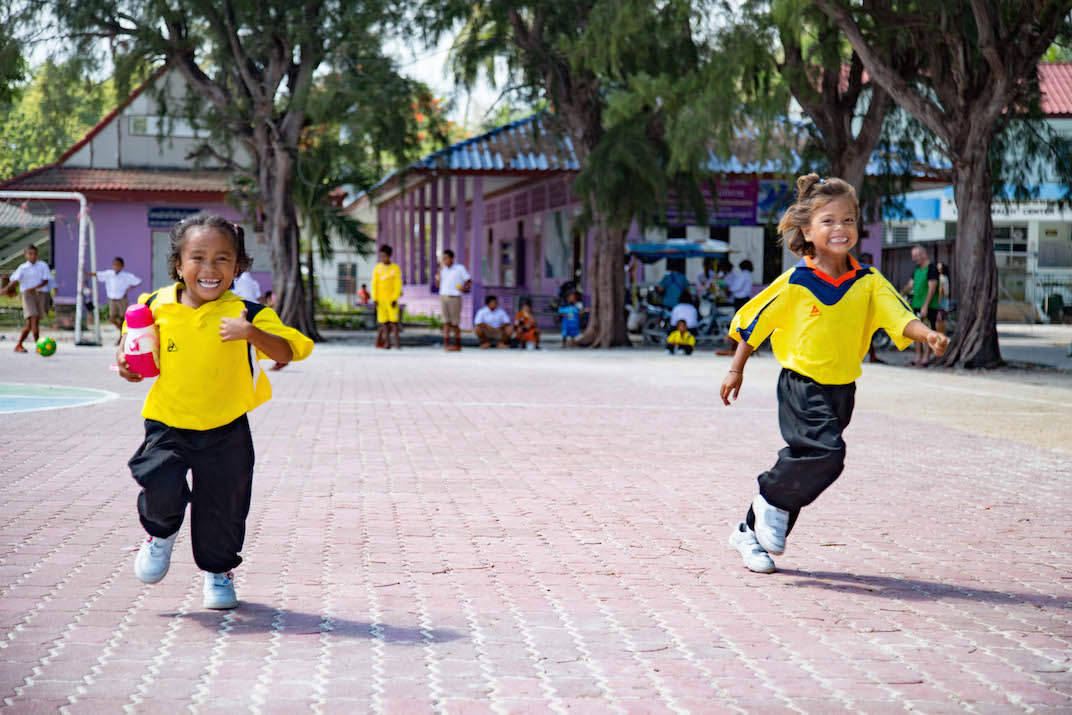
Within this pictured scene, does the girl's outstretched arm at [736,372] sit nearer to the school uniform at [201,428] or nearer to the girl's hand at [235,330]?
the school uniform at [201,428]

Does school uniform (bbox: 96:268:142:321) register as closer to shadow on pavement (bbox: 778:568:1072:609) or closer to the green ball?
the green ball

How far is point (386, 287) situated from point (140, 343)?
18.7m

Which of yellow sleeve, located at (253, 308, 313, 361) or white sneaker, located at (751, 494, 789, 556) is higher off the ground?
yellow sleeve, located at (253, 308, 313, 361)

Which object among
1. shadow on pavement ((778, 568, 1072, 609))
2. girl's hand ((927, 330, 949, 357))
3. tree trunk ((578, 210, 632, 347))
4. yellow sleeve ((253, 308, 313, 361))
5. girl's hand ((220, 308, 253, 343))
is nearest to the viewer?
girl's hand ((220, 308, 253, 343))

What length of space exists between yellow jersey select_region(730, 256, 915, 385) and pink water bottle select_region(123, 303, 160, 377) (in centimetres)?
233

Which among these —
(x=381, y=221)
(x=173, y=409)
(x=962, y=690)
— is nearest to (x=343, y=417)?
(x=173, y=409)

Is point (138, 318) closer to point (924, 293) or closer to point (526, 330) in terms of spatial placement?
point (924, 293)

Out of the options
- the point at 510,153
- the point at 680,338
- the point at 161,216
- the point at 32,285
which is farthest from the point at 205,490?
the point at 161,216

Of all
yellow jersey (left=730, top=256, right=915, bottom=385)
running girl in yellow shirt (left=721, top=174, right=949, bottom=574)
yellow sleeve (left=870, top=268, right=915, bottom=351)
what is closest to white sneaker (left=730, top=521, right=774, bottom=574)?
running girl in yellow shirt (left=721, top=174, right=949, bottom=574)

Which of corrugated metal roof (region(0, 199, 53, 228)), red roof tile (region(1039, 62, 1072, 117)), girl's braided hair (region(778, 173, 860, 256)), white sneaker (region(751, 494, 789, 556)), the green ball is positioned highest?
red roof tile (region(1039, 62, 1072, 117))

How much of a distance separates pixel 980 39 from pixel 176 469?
1604 cm

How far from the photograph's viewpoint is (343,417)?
1200cm

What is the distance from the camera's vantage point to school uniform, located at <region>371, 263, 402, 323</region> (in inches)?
909

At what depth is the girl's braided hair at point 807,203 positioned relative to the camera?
5.52 m
